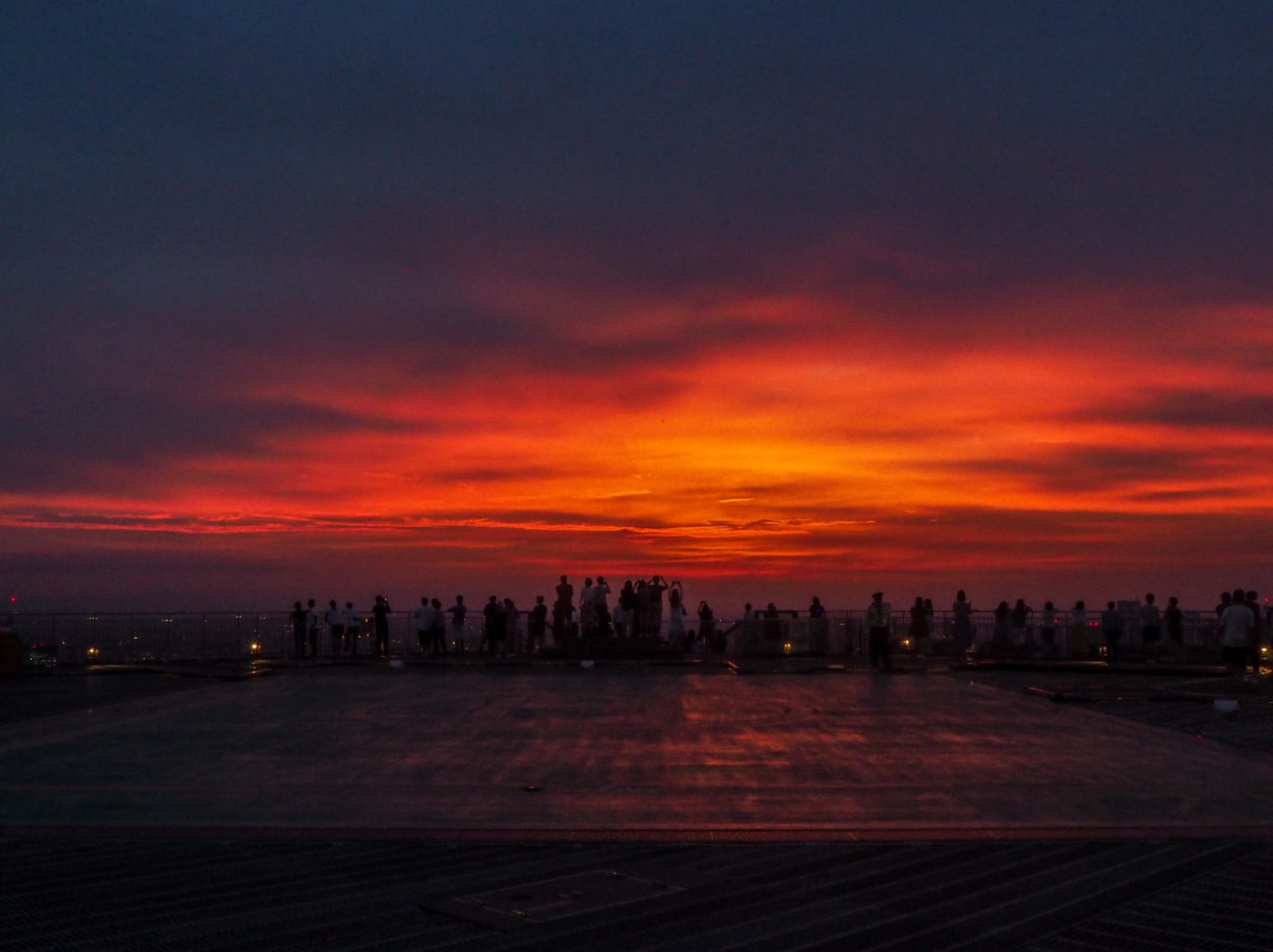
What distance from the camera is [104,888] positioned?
8016mm

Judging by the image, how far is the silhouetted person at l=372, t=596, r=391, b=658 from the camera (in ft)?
120

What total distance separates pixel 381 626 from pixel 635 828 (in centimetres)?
2782

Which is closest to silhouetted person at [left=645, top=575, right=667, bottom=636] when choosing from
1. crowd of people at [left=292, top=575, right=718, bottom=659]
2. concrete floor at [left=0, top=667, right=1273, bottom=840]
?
crowd of people at [left=292, top=575, right=718, bottom=659]

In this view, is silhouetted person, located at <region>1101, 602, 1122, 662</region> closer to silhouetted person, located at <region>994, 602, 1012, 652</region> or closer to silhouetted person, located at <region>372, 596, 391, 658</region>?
silhouetted person, located at <region>994, 602, 1012, 652</region>

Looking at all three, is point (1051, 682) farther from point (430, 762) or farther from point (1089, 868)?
point (1089, 868)

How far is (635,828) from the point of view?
9953 millimetres

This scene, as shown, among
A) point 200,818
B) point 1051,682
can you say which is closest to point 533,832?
Answer: point 200,818

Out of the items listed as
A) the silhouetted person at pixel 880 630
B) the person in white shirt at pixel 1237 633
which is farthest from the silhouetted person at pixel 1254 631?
the silhouetted person at pixel 880 630

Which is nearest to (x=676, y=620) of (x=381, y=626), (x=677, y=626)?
(x=677, y=626)

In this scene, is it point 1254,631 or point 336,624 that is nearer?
point 1254,631

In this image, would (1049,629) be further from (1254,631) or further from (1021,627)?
(1254,631)

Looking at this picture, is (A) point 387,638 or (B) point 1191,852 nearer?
(B) point 1191,852

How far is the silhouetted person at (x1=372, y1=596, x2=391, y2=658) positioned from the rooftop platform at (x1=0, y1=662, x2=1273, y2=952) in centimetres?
1652

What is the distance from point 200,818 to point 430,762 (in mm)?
3589
